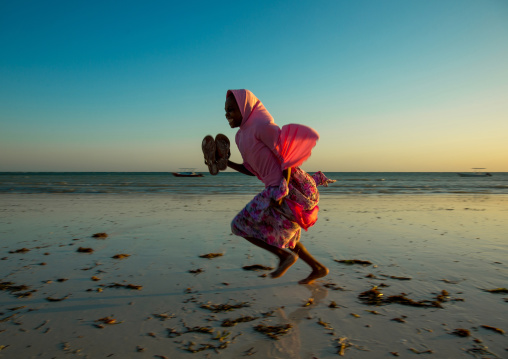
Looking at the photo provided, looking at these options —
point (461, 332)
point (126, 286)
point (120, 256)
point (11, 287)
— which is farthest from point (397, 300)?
point (11, 287)

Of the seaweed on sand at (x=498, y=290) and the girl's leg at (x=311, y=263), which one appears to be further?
the girl's leg at (x=311, y=263)

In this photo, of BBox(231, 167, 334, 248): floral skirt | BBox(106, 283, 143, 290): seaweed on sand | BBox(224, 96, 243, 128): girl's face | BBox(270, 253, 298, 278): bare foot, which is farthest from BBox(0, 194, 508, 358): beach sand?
BBox(224, 96, 243, 128): girl's face

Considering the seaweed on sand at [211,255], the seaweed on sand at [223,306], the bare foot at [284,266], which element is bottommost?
the seaweed on sand at [223,306]

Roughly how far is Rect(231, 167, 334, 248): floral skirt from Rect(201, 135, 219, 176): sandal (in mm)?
490

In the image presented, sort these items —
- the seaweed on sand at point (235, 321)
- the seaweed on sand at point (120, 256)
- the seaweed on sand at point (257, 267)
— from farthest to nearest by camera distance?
the seaweed on sand at point (120, 256), the seaweed on sand at point (257, 267), the seaweed on sand at point (235, 321)

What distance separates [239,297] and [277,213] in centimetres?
79

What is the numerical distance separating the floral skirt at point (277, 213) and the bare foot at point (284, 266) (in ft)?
0.50

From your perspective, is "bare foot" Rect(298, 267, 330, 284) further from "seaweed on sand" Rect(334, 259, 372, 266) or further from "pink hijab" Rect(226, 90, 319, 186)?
"pink hijab" Rect(226, 90, 319, 186)

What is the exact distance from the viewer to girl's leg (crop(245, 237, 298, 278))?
3.02m

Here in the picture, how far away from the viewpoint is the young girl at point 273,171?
8.97 feet

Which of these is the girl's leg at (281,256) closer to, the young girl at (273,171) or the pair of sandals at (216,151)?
the young girl at (273,171)

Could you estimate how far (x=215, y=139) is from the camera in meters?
3.07

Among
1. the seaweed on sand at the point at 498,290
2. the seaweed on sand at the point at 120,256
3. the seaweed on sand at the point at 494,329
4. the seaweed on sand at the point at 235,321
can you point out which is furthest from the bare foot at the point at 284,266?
the seaweed on sand at the point at 120,256

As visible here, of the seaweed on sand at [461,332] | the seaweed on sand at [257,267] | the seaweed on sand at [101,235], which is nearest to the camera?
the seaweed on sand at [461,332]
